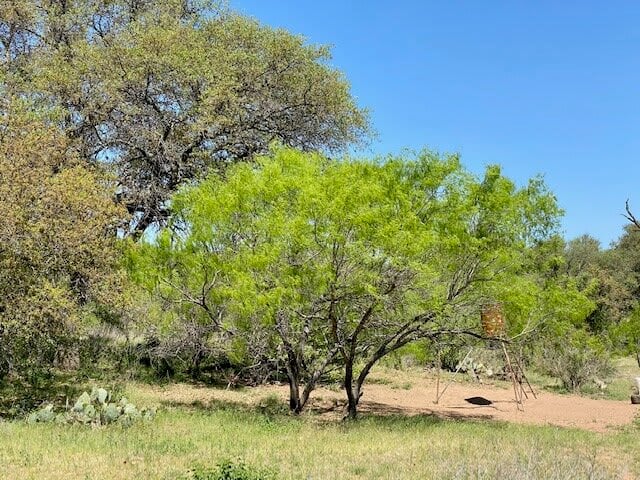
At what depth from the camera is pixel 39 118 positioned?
51.7ft

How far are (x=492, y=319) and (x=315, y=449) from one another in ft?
20.6

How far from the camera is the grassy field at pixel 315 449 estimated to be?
8.10 meters

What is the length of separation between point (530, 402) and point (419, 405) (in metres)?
3.87

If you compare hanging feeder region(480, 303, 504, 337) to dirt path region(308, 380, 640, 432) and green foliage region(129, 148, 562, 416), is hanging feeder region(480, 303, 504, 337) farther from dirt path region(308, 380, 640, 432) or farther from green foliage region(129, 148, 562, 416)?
dirt path region(308, 380, 640, 432)

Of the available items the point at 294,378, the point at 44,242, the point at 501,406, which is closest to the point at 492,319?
the point at 294,378

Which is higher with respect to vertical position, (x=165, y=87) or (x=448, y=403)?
(x=165, y=87)

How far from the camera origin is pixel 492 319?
47.9ft

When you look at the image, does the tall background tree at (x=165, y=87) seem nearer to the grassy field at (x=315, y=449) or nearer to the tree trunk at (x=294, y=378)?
the tree trunk at (x=294, y=378)

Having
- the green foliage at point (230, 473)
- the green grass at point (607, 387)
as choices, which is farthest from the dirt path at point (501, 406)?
the green foliage at point (230, 473)

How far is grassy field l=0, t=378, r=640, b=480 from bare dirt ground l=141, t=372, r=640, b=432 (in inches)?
89.1

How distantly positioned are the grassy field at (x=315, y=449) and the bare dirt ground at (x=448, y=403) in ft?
7.42

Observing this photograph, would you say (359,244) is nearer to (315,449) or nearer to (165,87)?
(315,449)

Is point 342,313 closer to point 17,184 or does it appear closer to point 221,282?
point 221,282

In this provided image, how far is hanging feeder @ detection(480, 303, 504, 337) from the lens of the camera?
14.1 m
